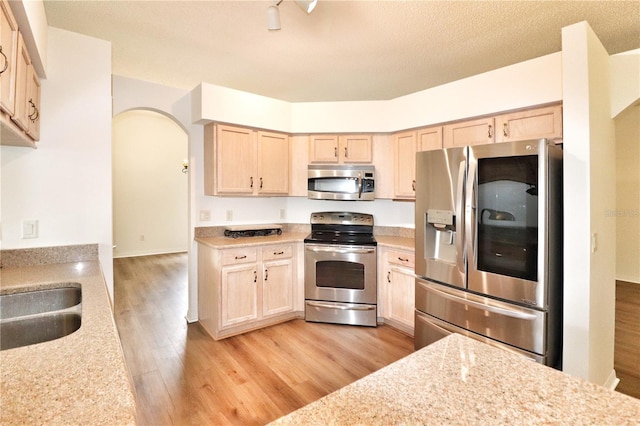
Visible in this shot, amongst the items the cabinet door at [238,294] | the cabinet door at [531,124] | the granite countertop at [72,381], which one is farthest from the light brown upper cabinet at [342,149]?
the granite countertop at [72,381]

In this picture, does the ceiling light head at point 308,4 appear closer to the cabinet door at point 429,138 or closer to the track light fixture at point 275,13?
the track light fixture at point 275,13

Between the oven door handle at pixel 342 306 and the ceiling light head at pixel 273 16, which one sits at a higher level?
the ceiling light head at pixel 273 16

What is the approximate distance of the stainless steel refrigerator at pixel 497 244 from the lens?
193 cm

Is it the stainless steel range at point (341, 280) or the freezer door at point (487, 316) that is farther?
the stainless steel range at point (341, 280)

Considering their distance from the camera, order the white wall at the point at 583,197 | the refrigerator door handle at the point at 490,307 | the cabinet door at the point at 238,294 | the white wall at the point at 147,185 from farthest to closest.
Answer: the white wall at the point at 147,185
the cabinet door at the point at 238,294
the refrigerator door handle at the point at 490,307
the white wall at the point at 583,197

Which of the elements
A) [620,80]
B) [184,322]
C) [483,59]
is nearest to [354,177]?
[483,59]

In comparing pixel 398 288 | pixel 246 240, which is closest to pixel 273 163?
pixel 246 240

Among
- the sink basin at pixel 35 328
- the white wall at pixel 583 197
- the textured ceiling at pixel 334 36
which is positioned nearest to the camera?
the sink basin at pixel 35 328

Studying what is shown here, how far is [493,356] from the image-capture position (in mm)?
938

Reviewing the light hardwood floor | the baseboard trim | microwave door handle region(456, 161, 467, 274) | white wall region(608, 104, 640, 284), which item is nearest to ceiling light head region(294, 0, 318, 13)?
microwave door handle region(456, 161, 467, 274)

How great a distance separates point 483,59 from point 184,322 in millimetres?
4006

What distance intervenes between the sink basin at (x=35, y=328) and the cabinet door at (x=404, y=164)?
286cm

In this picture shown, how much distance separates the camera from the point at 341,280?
3.37 meters

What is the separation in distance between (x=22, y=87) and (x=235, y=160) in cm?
186
